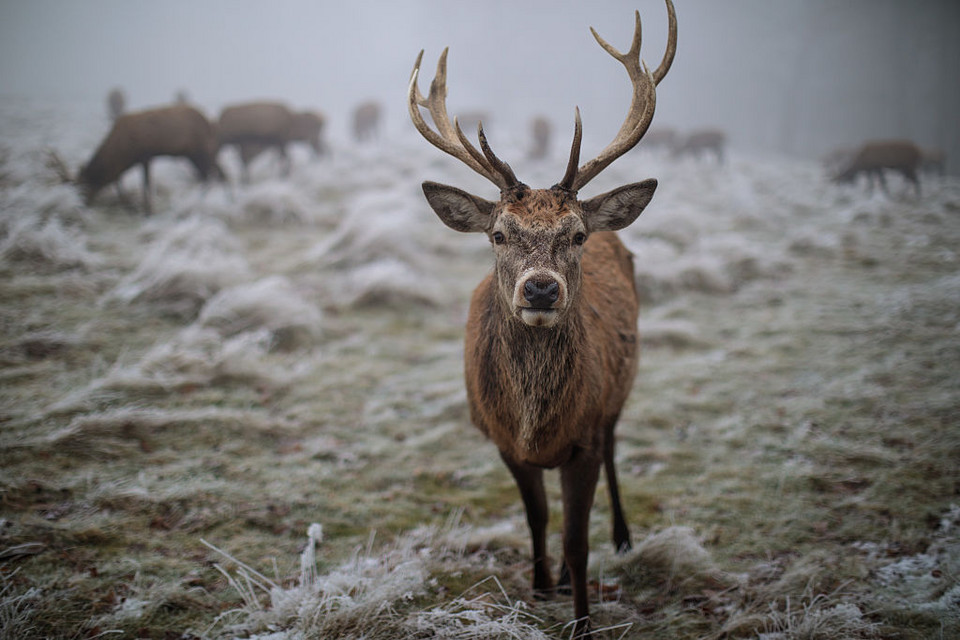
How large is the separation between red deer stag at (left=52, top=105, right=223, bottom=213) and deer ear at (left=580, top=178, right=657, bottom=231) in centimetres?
977

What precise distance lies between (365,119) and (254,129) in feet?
40.6

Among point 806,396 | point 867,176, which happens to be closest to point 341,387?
point 806,396

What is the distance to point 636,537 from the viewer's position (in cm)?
350

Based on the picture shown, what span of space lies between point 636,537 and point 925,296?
637cm

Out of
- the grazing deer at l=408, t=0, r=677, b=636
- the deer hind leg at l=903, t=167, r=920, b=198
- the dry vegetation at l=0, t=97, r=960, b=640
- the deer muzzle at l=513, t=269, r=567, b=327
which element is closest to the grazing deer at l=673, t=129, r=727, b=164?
the deer hind leg at l=903, t=167, r=920, b=198

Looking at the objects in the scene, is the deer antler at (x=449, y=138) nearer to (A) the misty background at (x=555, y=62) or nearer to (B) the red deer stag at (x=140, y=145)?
(B) the red deer stag at (x=140, y=145)

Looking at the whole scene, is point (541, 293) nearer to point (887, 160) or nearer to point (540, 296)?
point (540, 296)

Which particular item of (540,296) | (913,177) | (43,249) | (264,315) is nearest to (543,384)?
(540,296)

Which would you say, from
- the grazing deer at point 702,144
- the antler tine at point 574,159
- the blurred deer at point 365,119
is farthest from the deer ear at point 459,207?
the grazing deer at point 702,144

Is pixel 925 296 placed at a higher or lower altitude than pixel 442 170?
lower

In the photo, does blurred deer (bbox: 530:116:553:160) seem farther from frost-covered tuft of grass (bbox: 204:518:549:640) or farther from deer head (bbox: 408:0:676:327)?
frost-covered tuft of grass (bbox: 204:518:549:640)

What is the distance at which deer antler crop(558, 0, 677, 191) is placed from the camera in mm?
2543

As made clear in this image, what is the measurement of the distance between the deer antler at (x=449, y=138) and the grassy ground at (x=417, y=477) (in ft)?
6.87

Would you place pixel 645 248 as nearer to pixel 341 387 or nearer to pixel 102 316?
pixel 341 387
